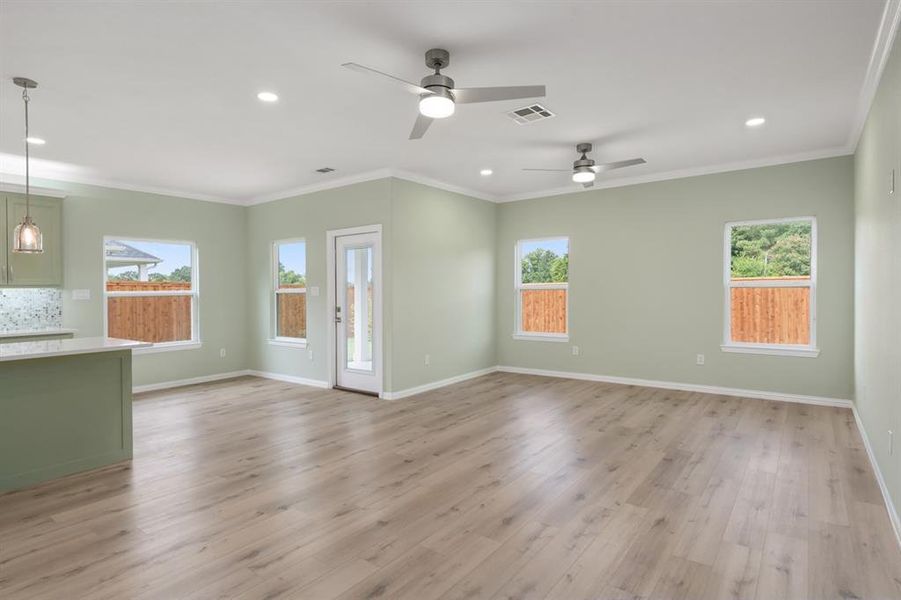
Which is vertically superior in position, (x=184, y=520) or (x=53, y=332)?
(x=53, y=332)

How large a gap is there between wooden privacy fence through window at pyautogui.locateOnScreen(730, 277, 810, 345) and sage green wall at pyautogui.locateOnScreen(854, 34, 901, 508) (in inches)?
37.9

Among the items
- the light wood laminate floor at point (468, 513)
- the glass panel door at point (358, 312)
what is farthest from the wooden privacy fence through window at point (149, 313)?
the glass panel door at point (358, 312)

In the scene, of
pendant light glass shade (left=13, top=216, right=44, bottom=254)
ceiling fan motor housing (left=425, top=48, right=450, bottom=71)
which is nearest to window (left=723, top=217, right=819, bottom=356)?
ceiling fan motor housing (left=425, top=48, right=450, bottom=71)

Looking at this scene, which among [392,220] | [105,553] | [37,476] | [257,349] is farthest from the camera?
[257,349]

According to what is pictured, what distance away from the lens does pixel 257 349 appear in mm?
7480

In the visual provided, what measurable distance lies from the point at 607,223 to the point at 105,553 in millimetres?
6218

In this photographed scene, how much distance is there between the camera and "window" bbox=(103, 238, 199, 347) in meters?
6.23

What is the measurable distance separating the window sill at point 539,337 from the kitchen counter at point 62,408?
5.15m

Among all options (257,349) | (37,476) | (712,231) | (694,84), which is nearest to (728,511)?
(694,84)

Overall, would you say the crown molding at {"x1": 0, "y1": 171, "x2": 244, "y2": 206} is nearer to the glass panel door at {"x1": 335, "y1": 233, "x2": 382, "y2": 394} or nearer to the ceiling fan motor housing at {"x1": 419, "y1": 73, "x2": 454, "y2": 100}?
the glass panel door at {"x1": 335, "y1": 233, "x2": 382, "y2": 394}

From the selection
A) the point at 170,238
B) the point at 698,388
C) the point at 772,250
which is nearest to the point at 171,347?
the point at 170,238

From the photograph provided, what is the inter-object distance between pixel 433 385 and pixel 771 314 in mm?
4142

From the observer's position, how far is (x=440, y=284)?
6.58 meters

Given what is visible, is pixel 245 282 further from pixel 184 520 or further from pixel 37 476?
pixel 184 520
